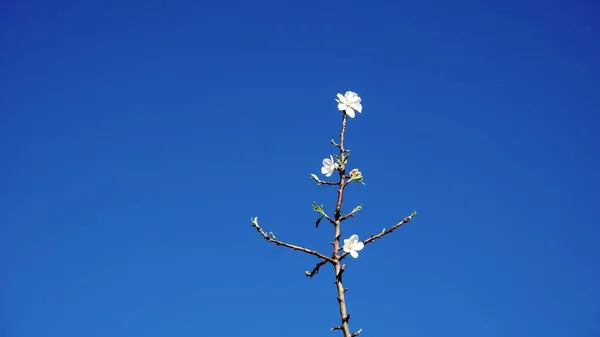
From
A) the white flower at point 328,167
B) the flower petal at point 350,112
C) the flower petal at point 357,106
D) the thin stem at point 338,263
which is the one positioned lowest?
the thin stem at point 338,263

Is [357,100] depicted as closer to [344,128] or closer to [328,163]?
[344,128]

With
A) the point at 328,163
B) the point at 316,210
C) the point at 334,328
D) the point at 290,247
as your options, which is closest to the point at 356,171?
the point at 328,163

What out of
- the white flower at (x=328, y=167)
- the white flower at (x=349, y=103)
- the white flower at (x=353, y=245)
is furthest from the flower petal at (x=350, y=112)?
the white flower at (x=353, y=245)

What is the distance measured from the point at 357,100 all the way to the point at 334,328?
235 cm

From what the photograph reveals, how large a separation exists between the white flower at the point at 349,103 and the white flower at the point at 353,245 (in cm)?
129

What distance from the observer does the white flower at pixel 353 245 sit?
381 centimetres

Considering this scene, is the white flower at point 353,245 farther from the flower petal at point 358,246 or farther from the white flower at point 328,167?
the white flower at point 328,167

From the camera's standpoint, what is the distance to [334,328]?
117 inches

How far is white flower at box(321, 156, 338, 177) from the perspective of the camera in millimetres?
4188

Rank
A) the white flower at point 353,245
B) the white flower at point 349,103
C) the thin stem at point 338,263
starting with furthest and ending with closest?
the white flower at point 349,103 → the white flower at point 353,245 → the thin stem at point 338,263

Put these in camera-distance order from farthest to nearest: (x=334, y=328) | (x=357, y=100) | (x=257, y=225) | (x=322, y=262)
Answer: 1. (x=357, y=100)
2. (x=257, y=225)
3. (x=322, y=262)
4. (x=334, y=328)

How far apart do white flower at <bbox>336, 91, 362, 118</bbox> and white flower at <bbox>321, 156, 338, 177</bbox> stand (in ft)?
1.87

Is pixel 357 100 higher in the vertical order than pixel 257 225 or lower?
higher

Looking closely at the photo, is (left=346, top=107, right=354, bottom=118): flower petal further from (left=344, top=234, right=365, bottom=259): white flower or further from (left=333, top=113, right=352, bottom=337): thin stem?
(left=344, top=234, right=365, bottom=259): white flower
